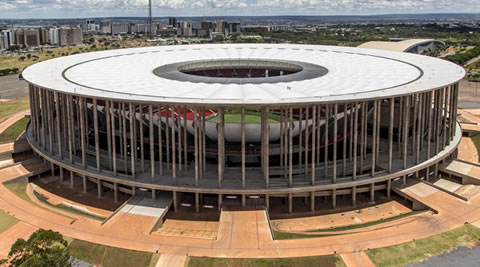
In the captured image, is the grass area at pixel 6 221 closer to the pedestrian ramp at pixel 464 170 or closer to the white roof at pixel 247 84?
the white roof at pixel 247 84

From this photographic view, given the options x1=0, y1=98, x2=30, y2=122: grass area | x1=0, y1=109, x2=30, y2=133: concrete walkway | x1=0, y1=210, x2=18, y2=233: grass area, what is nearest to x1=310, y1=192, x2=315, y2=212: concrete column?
x1=0, y1=210, x2=18, y2=233: grass area

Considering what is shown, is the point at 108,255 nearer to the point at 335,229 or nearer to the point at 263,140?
the point at 263,140

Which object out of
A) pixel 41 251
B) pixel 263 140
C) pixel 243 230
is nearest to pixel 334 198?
pixel 263 140

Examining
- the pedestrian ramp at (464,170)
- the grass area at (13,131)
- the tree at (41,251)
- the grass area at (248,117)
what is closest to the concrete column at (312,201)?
the pedestrian ramp at (464,170)

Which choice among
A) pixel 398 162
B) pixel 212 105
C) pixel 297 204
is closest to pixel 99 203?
pixel 212 105

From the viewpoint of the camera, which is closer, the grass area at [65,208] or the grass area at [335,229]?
the grass area at [335,229]

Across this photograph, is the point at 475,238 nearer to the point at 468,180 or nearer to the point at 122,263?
the point at 468,180

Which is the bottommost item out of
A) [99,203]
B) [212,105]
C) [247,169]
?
[99,203]
